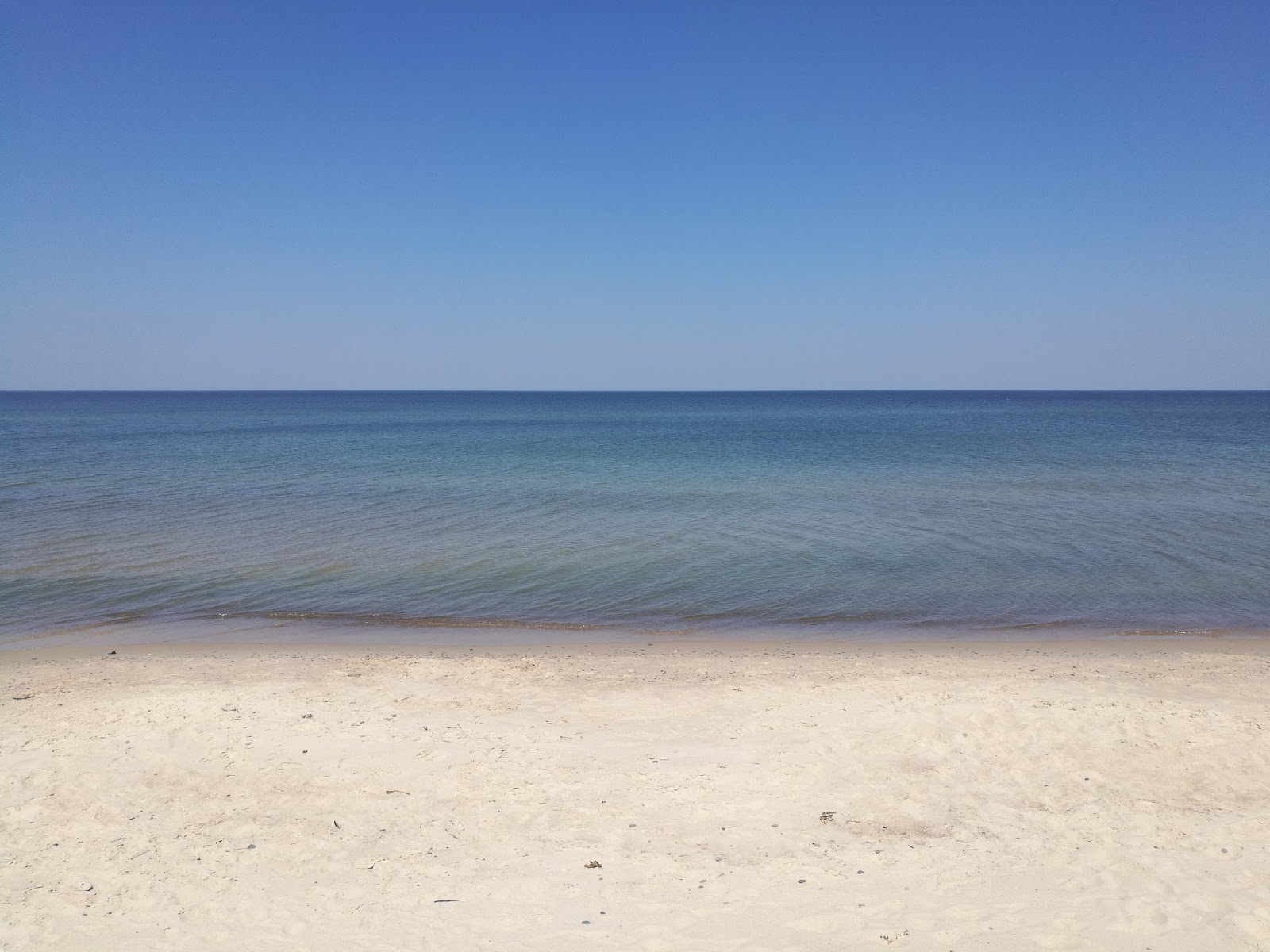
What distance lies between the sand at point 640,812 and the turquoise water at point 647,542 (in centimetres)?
376

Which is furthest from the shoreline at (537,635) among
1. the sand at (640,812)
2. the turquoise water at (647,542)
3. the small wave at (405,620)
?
the sand at (640,812)

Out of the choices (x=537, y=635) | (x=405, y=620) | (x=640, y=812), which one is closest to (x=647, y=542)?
(x=537, y=635)


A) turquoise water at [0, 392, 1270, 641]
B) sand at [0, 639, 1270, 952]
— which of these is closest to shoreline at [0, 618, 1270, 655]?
turquoise water at [0, 392, 1270, 641]

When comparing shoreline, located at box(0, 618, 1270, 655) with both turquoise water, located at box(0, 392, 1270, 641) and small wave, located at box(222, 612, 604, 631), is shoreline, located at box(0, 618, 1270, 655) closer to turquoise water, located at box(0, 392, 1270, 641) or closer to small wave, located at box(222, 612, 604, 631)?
small wave, located at box(222, 612, 604, 631)

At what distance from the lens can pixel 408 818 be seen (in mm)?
6230

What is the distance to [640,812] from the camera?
6312mm

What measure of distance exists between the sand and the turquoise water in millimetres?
3762

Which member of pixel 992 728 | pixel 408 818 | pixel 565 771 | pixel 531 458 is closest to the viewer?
pixel 408 818

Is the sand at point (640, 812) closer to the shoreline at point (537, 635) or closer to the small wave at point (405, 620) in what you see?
the shoreline at point (537, 635)

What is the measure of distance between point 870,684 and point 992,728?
170 cm

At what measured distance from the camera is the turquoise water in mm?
13625

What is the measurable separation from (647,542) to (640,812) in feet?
40.6

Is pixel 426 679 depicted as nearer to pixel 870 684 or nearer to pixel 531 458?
pixel 870 684

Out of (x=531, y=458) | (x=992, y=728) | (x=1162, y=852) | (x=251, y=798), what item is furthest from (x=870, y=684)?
(x=531, y=458)
